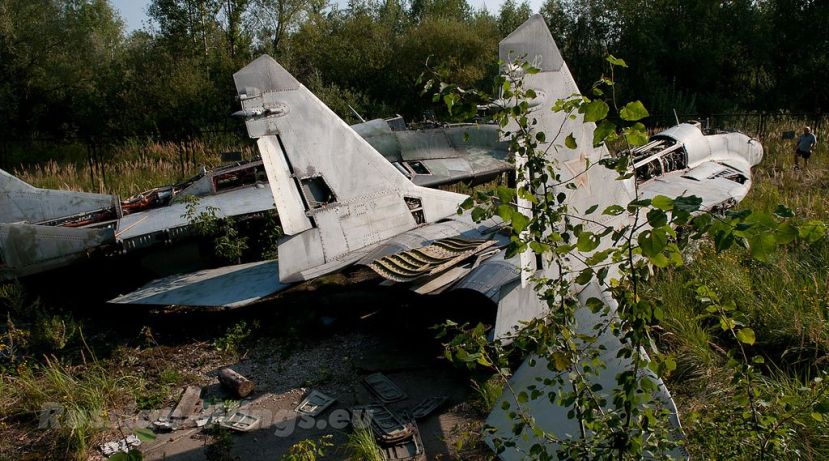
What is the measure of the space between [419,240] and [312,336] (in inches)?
72.1

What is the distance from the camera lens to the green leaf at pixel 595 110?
2213mm

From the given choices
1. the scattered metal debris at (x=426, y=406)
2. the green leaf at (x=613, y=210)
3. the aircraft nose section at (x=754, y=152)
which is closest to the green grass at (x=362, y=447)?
the scattered metal debris at (x=426, y=406)

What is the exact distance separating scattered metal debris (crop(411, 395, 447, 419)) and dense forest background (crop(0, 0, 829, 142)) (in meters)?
19.6

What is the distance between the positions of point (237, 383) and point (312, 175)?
8.30 ft

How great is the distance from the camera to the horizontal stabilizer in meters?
7.11

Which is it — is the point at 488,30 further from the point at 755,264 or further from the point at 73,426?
the point at 73,426

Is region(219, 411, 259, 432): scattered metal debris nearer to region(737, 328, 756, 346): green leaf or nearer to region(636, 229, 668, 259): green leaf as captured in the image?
region(737, 328, 756, 346): green leaf

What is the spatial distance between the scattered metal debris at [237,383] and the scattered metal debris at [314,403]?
2.11 ft

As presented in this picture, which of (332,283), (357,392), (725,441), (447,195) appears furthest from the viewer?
(447,195)

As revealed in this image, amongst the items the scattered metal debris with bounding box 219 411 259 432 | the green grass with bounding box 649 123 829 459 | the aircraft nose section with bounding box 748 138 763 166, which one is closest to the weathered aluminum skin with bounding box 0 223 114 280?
the scattered metal debris with bounding box 219 411 259 432

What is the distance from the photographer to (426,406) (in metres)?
5.98

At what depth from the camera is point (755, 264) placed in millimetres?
7758

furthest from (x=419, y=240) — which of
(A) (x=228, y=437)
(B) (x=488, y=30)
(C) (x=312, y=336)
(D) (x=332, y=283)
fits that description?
(B) (x=488, y=30)

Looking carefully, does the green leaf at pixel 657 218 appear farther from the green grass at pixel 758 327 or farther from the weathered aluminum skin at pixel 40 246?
the weathered aluminum skin at pixel 40 246
